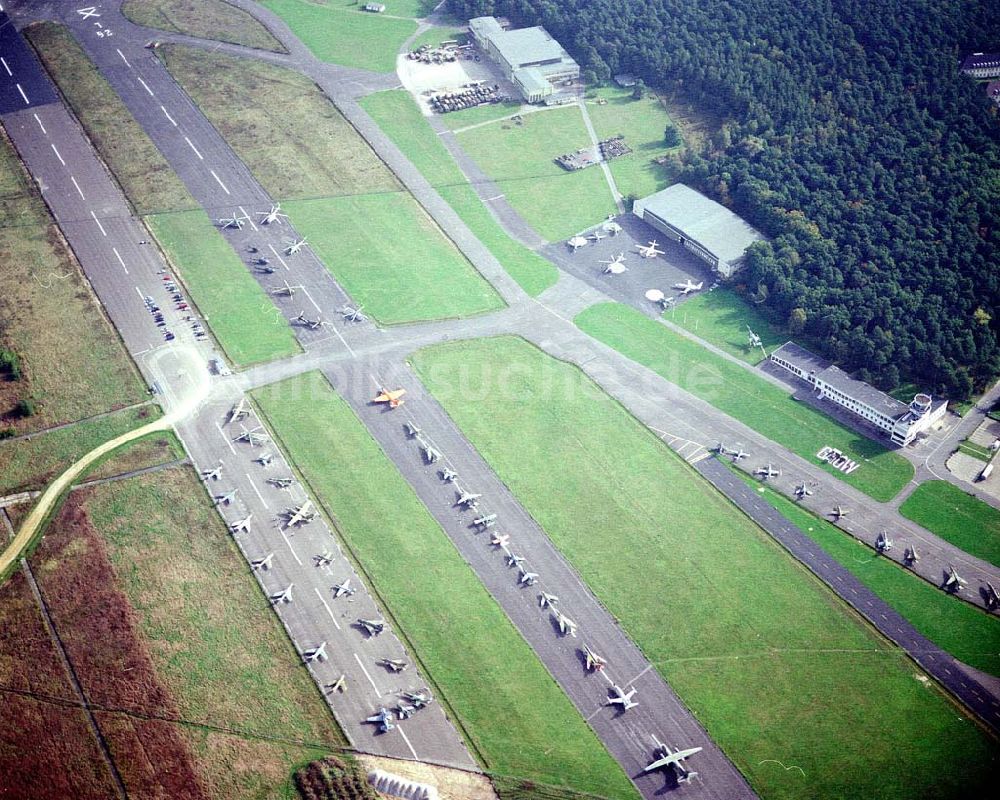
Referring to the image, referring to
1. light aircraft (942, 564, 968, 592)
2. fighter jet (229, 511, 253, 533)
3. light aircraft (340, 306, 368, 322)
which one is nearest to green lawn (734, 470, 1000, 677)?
light aircraft (942, 564, 968, 592)

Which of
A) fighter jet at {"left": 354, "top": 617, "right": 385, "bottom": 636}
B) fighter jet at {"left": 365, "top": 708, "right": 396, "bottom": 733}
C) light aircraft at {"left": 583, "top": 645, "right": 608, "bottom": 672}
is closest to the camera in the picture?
fighter jet at {"left": 365, "top": 708, "right": 396, "bottom": 733}

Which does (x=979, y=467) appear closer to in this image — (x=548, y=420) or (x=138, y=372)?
(x=548, y=420)

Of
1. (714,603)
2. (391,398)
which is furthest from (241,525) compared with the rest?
(714,603)

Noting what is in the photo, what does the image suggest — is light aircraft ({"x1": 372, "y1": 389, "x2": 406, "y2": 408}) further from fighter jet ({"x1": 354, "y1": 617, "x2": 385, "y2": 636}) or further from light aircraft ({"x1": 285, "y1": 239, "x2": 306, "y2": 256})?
light aircraft ({"x1": 285, "y1": 239, "x2": 306, "y2": 256})

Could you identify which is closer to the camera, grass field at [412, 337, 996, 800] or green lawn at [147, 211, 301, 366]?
grass field at [412, 337, 996, 800]

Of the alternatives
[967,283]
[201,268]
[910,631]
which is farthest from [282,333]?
[967,283]

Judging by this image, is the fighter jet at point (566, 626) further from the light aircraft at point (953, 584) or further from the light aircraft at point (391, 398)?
the light aircraft at point (953, 584)

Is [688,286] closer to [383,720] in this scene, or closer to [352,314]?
[352,314]
